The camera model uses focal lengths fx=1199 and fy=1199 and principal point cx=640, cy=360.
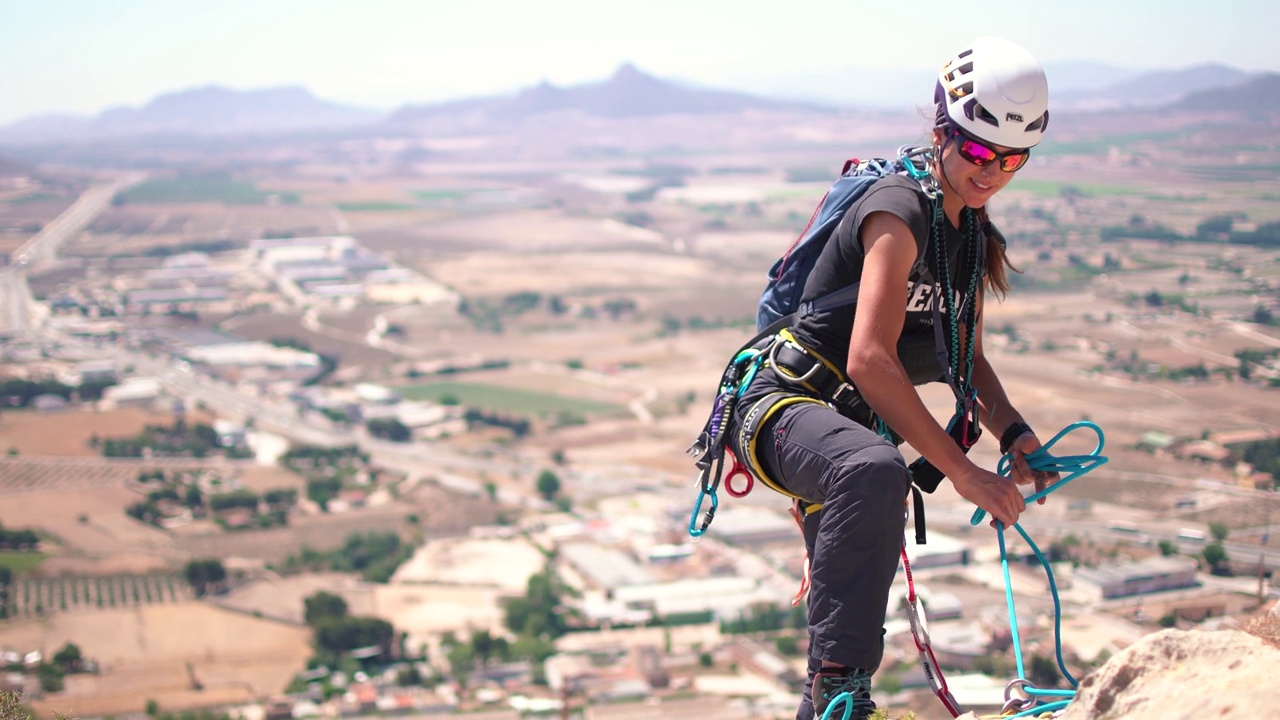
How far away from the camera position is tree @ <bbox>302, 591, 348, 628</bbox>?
2423 centimetres

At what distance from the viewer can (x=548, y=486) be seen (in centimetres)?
3266

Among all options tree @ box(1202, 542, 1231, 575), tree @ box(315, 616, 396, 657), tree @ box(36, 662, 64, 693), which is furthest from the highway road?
tree @ box(1202, 542, 1231, 575)

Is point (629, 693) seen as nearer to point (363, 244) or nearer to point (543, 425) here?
point (543, 425)

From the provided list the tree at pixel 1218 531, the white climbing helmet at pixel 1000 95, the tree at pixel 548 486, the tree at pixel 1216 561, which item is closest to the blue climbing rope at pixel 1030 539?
the white climbing helmet at pixel 1000 95

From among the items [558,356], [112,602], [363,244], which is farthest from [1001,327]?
[363,244]

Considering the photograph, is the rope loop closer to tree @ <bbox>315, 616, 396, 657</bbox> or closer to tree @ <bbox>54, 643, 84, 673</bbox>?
tree @ <bbox>315, 616, 396, 657</bbox>

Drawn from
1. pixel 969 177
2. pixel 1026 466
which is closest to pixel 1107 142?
pixel 1026 466

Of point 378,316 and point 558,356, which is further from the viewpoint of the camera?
point 378,316

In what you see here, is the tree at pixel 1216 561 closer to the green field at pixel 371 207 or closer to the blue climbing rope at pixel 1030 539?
the blue climbing rope at pixel 1030 539

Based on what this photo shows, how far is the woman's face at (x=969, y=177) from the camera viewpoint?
9.58 feet

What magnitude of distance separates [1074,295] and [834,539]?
59.3 metres

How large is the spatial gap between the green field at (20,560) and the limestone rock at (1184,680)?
95.0 ft

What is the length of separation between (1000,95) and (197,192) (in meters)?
117

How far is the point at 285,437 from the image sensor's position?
39625 mm
